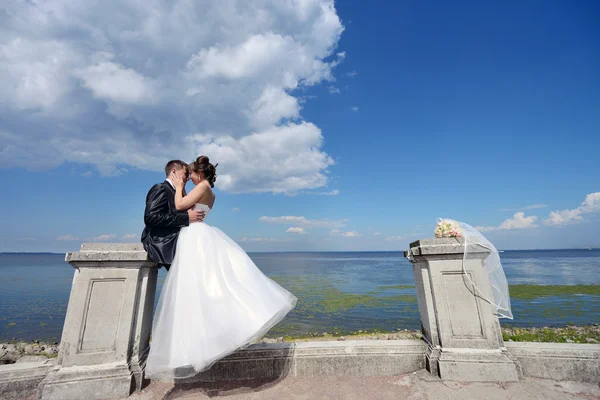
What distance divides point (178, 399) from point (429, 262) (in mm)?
3444

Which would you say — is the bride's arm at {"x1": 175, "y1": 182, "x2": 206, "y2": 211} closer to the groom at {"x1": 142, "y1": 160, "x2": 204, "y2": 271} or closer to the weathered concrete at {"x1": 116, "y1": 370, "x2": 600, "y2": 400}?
the groom at {"x1": 142, "y1": 160, "x2": 204, "y2": 271}

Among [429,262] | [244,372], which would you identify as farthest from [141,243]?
[429,262]

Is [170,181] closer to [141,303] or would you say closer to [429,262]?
[141,303]

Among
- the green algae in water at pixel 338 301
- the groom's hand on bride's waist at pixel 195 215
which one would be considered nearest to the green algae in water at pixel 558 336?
the green algae in water at pixel 338 301

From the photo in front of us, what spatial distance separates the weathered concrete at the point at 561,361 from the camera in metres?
3.38

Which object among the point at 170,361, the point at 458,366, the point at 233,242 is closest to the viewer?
the point at 170,361

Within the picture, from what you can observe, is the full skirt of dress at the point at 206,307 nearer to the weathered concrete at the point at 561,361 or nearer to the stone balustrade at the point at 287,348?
the stone balustrade at the point at 287,348

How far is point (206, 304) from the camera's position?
9.55 feet

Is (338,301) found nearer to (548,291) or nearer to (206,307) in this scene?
(548,291)

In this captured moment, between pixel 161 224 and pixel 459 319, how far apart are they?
3903 mm

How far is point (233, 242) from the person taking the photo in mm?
3748

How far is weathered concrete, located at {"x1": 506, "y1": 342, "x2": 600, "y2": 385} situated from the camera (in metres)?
3.38

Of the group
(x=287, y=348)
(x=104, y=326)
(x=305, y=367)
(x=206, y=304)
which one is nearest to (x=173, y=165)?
(x=206, y=304)

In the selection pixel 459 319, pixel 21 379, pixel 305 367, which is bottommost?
pixel 305 367
